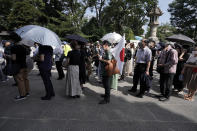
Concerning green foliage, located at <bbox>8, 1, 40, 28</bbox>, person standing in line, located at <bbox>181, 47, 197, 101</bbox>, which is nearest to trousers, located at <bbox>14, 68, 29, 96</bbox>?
person standing in line, located at <bbox>181, 47, 197, 101</bbox>

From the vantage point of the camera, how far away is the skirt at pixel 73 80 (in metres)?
4.29

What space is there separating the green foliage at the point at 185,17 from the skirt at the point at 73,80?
35307mm

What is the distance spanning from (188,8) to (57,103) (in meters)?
38.4

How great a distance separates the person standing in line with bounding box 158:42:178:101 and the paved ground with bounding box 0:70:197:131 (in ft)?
1.18

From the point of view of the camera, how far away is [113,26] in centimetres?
3047

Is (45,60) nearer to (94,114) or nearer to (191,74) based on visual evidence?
(94,114)

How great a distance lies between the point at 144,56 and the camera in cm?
460

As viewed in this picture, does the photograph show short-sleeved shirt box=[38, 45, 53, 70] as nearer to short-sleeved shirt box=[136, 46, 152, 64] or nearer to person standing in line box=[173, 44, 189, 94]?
short-sleeved shirt box=[136, 46, 152, 64]

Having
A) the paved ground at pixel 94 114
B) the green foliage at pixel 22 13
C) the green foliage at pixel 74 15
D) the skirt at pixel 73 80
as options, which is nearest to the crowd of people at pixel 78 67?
the skirt at pixel 73 80

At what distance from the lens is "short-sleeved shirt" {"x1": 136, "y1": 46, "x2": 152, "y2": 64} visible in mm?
4527

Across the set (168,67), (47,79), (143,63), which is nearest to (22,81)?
(47,79)

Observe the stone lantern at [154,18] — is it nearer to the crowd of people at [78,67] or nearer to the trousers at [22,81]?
the crowd of people at [78,67]

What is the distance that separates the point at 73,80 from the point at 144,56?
2.37 m

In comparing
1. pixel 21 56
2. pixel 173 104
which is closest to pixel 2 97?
pixel 21 56
